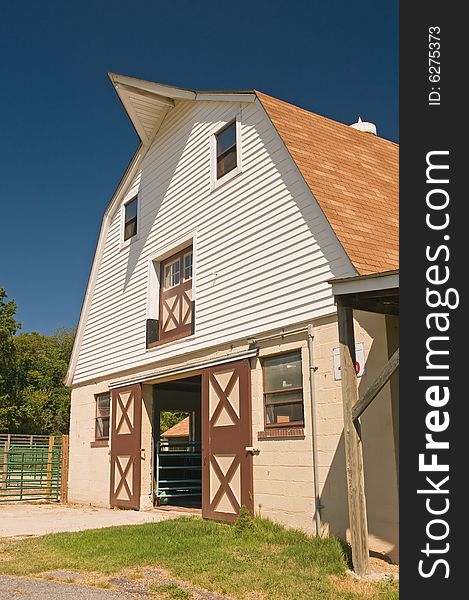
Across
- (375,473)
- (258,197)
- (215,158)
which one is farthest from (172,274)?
(375,473)

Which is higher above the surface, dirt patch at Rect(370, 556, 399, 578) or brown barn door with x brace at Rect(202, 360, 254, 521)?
brown barn door with x brace at Rect(202, 360, 254, 521)

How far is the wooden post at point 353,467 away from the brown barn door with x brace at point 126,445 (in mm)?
7977

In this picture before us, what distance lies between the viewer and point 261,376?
1090cm

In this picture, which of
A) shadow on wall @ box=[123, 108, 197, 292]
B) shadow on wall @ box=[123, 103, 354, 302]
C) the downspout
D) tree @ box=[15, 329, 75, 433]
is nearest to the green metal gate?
shadow on wall @ box=[123, 108, 197, 292]

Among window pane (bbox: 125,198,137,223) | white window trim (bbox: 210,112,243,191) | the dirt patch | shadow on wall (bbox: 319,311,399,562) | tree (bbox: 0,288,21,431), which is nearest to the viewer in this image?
the dirt patch

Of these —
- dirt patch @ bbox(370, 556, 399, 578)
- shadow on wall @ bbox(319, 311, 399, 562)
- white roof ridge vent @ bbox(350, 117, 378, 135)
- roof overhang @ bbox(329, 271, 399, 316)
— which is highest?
white roof ridge vent @ bbox(350, 117, 378, 135)

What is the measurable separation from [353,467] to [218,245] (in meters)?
6.32

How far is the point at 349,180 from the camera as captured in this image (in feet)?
36.8

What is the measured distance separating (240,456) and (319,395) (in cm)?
218

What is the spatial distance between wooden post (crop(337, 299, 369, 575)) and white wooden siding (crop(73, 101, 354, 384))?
6.57 ft

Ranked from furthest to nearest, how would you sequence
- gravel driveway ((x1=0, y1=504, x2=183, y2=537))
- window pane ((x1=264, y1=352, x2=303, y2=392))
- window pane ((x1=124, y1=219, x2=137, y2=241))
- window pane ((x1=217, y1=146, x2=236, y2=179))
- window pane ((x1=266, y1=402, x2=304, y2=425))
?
window pane ((x1=124, y1=219, x2=137, y2=241)), window pane ((x1=217, y1=146, x2=236, y2=179)), gravel driveway ((x1=0, y1=504, x2=183, y2=537)), window pane ((x1=264, y1=352, x2=303, y2=392)), window pane ((x1=266, y1=402, x2=304, y2=425))

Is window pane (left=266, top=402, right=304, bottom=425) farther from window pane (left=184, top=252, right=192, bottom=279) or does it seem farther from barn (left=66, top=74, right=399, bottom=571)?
window pane (left=184, top=252, right=192, bottom=279)

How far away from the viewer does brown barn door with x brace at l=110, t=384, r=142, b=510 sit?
14.4 m

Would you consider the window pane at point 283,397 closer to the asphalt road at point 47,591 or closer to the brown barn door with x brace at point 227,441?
the brown barn door with x brace at point 227,441
